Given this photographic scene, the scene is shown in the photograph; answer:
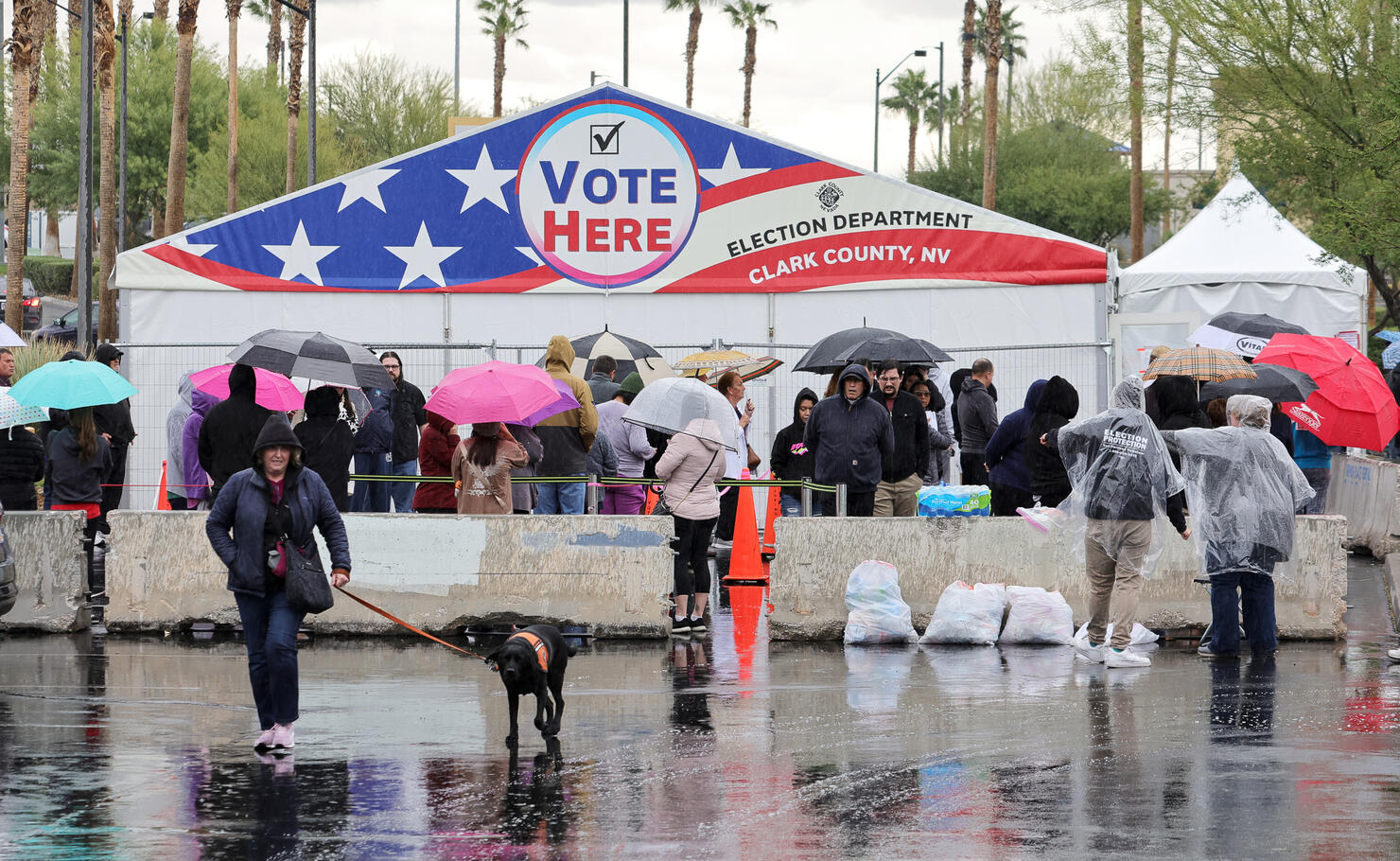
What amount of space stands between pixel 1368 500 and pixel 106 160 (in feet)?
86.5

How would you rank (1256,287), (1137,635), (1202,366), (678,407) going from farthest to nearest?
(1256,287)
(1202,366)
(678,407)
(1137,635)

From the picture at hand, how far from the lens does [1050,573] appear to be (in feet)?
37.2

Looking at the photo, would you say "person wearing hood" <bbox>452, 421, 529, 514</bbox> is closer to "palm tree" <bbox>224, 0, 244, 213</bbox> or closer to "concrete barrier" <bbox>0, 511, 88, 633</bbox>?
"concrete barrier" <bbox>0, 511, 88, 633</bbox>

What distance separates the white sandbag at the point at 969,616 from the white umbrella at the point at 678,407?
71.1 inches

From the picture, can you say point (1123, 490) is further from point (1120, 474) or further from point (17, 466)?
point (17, 466)

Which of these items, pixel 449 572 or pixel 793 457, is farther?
pixel 793 457

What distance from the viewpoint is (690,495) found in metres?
11.5

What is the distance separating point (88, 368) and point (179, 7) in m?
22.6

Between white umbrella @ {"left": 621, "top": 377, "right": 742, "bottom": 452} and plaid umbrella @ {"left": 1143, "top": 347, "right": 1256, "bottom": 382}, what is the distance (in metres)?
4.13

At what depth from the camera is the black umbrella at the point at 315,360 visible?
11359 mm

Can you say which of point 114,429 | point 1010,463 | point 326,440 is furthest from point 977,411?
point 114,429

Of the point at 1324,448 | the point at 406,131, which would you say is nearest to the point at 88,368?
the point at 1324,448

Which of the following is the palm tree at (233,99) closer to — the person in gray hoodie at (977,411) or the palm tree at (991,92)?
the palm tree at (991,92)

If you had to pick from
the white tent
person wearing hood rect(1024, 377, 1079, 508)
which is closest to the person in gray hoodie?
person wearing hood rect(1024, 377, 1079, 508)
